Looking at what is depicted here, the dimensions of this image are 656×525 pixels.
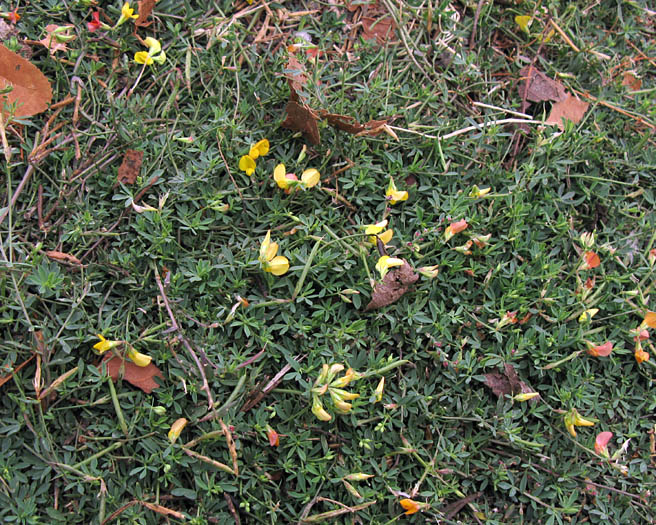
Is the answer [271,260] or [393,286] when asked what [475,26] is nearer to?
[393,286]

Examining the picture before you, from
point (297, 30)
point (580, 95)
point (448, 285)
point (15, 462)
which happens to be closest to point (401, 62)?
point (297, 30)

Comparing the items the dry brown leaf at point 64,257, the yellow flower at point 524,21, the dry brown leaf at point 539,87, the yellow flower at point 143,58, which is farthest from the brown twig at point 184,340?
the yellow flower at point 524,21

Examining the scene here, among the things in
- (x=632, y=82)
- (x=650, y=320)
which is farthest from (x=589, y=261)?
(x=632, y=82)

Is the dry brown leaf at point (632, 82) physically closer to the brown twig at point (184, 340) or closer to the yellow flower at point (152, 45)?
the yellow flower at point (152, 45)

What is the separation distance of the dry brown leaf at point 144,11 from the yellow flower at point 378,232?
4.28 ft

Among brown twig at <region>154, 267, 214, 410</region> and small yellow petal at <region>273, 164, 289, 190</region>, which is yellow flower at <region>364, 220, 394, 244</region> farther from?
brown twig at <region>154, 267, 214, 410</region>

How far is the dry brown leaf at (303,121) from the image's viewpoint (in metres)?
2.30

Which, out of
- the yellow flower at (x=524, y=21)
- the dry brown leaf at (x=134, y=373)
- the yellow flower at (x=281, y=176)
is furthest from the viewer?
the yellow flower at (x=524, y=21)

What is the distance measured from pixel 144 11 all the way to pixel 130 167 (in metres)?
0.72

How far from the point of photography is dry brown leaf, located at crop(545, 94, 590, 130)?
2.67 metres

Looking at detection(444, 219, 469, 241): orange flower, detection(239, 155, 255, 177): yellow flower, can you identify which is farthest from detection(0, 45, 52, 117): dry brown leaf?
detection(444, 219, 469, 241): orange flower

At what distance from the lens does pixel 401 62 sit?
2.69 meters

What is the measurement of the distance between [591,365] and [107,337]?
1904 mm

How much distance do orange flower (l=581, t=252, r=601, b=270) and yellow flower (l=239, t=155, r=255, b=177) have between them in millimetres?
1419
